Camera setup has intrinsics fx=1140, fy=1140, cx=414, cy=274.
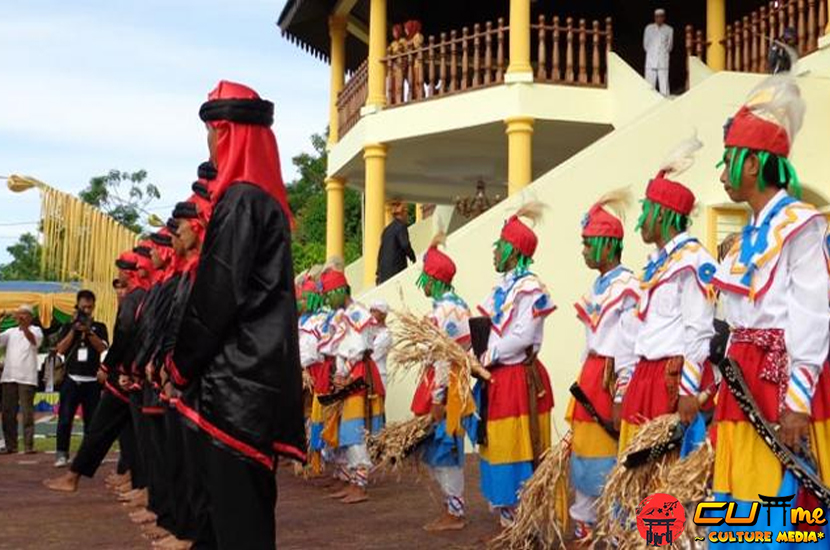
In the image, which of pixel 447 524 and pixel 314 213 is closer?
pixel 447 524

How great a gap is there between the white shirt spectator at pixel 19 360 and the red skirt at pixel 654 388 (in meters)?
10.3

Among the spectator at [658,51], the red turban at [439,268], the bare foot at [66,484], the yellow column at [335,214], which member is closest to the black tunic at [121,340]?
the bare foot at [66,484]

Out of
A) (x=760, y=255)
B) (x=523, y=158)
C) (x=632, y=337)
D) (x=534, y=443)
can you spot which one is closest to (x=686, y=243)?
(x=632, y=337)

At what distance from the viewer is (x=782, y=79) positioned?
4418mm

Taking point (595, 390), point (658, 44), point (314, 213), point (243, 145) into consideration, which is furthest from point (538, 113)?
point (314, 213)

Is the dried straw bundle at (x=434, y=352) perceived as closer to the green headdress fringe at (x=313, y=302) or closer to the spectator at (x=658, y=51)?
the green headdress fringe at (x=313, y=302)

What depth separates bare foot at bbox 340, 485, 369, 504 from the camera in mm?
9539

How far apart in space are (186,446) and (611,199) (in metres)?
3.13

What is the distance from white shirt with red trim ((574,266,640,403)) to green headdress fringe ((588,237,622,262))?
115 millimetres

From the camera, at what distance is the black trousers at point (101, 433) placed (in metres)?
9.20

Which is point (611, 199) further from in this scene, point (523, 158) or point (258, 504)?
point (523, 158)

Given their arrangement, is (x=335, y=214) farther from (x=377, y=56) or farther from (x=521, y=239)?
(x=521, y=239)

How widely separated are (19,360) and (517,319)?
9.13 metres

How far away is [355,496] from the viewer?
31.6ft
